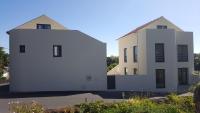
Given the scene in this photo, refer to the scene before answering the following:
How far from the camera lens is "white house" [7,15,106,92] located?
35812 mm

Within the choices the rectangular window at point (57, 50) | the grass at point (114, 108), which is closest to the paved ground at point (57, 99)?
the rectangular window at point (57, 50)

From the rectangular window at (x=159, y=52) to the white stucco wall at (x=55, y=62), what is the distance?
593cm

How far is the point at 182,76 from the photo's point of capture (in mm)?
41250

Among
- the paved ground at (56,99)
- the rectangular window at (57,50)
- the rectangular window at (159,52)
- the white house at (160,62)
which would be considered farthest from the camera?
the rectangular window at (159,52)

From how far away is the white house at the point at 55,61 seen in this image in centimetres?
3581

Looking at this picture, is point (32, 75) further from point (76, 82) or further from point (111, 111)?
point (111, 111)

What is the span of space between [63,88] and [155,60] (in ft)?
34.1

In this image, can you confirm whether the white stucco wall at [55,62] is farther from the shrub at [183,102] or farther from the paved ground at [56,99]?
the shrub at [183,102]

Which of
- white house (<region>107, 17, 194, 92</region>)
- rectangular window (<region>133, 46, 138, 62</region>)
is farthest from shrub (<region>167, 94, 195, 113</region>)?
rectangular window (<region>133, 46, 138, 62</region>)

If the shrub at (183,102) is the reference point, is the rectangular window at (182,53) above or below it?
above

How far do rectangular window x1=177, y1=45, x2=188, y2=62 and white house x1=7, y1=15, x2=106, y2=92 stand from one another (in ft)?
29.6

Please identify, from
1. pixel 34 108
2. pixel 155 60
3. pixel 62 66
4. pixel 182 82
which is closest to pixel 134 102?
pixel 34 108

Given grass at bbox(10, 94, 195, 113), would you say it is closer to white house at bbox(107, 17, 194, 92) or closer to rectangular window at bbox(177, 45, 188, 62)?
white house at bbox(107, 17, 194, 92)

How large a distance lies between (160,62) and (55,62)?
11339 mm
